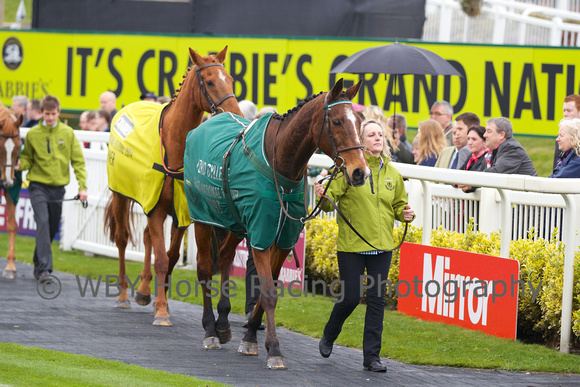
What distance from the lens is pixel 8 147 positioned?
509 inches

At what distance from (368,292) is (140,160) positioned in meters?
2.99

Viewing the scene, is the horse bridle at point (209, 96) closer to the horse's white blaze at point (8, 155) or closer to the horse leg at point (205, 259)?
the horse leg at point (205, 259)

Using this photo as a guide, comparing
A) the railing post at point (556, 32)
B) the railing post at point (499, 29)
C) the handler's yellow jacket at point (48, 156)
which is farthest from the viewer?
the railing post at point (499, 29)

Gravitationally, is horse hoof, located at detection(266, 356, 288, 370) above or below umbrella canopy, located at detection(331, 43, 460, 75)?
below

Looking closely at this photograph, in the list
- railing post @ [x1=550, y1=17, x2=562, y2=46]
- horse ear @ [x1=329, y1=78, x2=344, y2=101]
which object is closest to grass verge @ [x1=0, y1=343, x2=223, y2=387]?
horse ear @ [x1=329, y1=78, x2=344, y2=101]

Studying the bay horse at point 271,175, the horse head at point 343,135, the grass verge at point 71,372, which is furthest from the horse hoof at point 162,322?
the horse head at point 343,135

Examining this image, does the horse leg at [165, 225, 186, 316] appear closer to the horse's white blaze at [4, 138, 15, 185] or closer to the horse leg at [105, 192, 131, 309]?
the horse leg at [105, 192, 131, 309]

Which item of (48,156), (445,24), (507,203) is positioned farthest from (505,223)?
(445,24)

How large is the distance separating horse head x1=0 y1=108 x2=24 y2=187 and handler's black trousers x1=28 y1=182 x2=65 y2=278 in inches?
14.3

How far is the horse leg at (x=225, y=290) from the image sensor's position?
9.64m

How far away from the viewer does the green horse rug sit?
342 inches

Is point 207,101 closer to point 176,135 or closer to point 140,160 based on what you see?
point 176,135

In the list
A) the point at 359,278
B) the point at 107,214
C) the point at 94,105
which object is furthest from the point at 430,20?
the point at 359,278

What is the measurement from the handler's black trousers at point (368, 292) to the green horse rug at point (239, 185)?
0.48m
